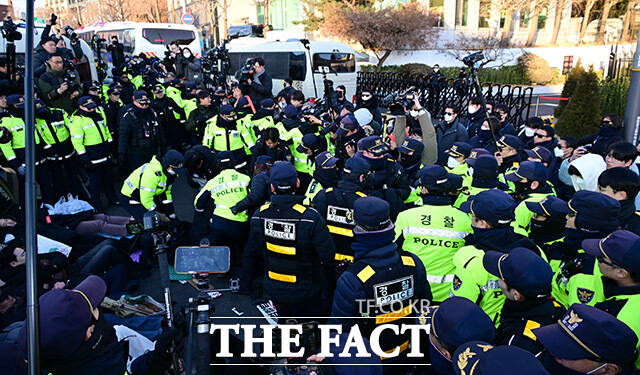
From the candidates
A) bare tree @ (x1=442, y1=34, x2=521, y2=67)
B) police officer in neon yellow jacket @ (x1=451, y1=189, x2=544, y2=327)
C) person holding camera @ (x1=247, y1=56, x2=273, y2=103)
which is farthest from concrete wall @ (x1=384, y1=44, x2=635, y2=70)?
police officer in neon yellow jacket @ (x1=451, y1=189, x2=544, y2=327)

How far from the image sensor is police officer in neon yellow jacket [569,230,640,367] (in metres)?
2.42

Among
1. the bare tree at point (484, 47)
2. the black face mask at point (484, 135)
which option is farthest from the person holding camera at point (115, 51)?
the bare tree at point (484, 47)

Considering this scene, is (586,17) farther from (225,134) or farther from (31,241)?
(31,241)

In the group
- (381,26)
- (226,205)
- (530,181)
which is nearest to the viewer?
(530,181)

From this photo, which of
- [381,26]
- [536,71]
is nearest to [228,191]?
[381,26]

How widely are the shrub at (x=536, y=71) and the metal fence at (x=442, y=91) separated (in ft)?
31.7

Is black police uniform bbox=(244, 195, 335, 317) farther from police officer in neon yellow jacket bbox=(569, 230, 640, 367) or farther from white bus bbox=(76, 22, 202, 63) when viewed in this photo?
white bus bbox=(76, 22, 202, 63)

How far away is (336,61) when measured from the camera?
1664cm

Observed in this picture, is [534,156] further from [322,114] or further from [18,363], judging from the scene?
[18,363]

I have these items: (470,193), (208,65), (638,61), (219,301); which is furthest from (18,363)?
(208,65)

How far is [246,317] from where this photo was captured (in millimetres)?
4582

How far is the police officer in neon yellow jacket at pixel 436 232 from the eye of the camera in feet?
11.2

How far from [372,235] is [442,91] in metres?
15.0

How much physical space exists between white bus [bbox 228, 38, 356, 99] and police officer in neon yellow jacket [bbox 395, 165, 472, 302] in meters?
12.0
